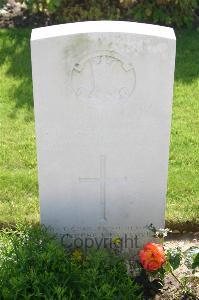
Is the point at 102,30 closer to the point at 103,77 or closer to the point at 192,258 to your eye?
the point at 103,77

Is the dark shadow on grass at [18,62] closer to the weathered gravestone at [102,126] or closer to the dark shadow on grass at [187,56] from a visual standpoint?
the dark shadow on grass at [187,56]

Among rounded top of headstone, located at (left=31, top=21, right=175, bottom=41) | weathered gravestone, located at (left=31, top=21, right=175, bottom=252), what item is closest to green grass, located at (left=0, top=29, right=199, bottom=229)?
weathered gravestone, located at (left=31, top=21, right=175, bottom=252)

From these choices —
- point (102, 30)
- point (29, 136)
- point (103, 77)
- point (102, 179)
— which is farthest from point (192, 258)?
point (29, 136)

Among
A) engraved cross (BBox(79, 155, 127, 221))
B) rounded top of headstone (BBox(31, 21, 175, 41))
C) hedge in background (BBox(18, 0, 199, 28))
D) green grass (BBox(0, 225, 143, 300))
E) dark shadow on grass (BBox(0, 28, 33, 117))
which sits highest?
hedge in background (BBox(18, 0, 199, 28))

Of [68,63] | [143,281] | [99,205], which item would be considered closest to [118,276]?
[143,281]

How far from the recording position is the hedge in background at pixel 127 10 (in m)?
6.98

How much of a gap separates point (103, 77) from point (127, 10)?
414 centimetres

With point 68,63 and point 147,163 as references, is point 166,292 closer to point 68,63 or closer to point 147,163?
point 147,163

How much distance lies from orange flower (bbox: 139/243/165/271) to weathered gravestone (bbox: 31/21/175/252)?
332 mm

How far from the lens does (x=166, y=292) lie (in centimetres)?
350

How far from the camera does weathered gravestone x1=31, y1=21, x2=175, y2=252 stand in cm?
318

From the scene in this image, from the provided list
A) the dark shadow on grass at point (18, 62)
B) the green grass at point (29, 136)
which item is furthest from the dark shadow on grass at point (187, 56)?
the dark shadow on grass at point (18, 62)

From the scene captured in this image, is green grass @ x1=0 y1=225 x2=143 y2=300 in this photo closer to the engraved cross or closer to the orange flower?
the orange flower

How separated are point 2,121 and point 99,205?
2061 mm
